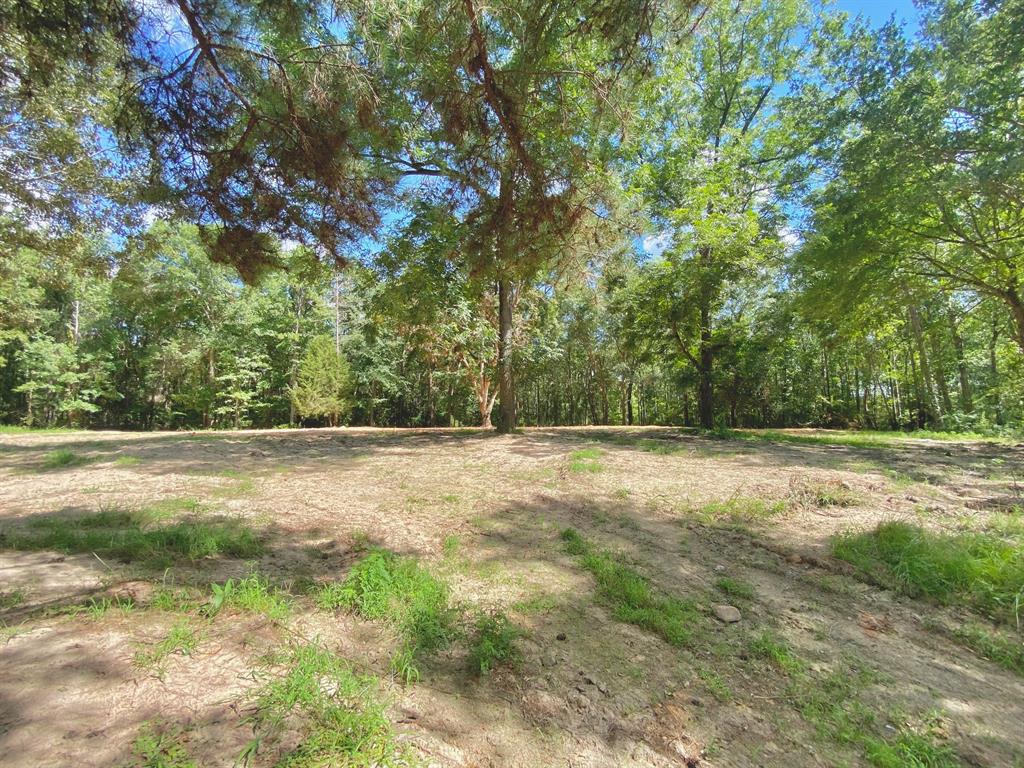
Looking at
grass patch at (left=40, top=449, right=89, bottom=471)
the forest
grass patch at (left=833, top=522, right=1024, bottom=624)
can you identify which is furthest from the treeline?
grass patch at (left=833, top=522, right=1024, bottom=624)

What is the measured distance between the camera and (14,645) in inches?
67.3

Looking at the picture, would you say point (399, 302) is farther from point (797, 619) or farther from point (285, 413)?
point (285, 413)

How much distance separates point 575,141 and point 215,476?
572 cm

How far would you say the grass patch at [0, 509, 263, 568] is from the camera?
286 cm

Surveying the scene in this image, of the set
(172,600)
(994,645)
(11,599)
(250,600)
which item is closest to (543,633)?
(250,600)

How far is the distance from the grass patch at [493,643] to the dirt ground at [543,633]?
0.06m

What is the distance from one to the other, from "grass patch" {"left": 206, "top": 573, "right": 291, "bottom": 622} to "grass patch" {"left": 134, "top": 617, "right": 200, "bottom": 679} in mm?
199

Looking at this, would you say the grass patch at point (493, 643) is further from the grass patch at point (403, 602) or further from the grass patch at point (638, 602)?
the grass patch at point (638, 602)

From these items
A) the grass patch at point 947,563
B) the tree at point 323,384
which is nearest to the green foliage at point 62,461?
the grass patch at point 947,563

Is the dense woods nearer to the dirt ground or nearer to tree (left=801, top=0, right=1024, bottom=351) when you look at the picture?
tree (left=801, top=0, right=1024, bottom=351)

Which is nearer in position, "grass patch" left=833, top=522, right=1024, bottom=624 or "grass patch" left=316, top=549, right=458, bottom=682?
"grass patch" left=316, top=549, right=458, bottom=682

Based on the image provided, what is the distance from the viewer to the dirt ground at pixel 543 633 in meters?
1.49

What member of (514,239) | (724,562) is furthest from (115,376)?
(724,562)

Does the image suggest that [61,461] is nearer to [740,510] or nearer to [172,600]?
[172,600]
